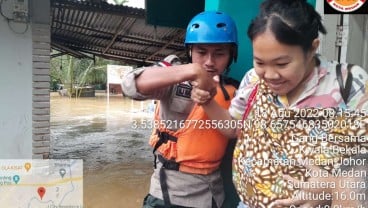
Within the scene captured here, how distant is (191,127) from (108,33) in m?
5.48

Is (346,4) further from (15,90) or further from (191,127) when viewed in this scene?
(15,90)

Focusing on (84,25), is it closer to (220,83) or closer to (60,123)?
(60,123)

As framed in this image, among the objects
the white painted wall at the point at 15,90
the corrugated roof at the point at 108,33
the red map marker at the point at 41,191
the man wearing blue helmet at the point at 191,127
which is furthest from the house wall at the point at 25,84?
the man wearing blue helmet at the point at 191,127

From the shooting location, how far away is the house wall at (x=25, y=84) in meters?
3.68

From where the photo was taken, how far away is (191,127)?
1.09m

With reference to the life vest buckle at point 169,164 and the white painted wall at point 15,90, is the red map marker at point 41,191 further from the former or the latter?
the white painted wall at point 15,90

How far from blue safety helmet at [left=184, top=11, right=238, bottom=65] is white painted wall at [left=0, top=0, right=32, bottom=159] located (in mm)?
3144

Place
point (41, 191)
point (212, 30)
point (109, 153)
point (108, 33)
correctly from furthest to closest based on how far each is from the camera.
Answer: point (108, 33), point (109, 153), point (41, 191), point (212, 30)

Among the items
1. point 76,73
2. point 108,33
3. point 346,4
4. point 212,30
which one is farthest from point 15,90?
point 76,73

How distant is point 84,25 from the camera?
5.89m

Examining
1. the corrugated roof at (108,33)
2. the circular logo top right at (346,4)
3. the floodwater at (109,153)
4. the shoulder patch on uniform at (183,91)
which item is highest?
the corrugated roof at (108,33)

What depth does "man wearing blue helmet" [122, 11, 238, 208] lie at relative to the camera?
107 centimetres

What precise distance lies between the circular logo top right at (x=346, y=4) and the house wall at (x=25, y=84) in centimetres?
338

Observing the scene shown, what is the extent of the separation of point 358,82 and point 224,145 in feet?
1.57
